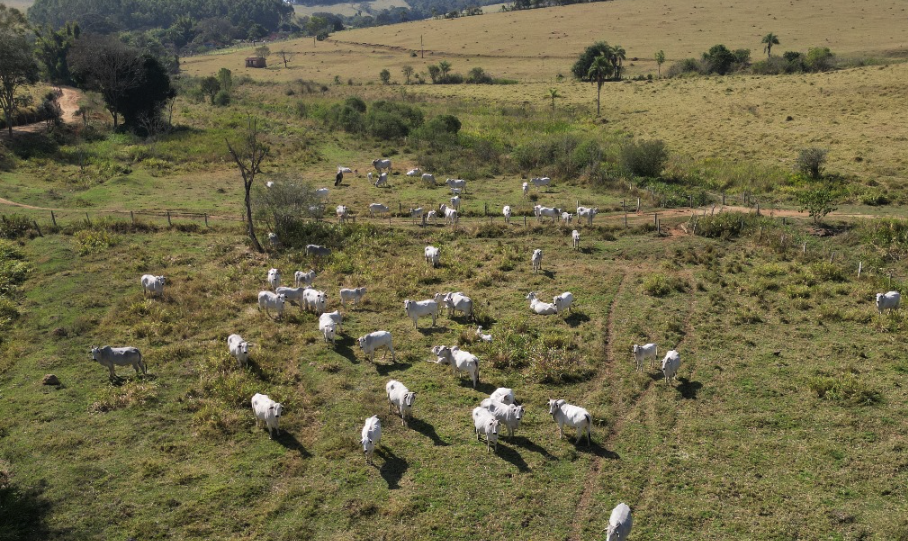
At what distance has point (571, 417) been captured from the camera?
15.6 m

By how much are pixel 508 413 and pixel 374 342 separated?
5652mm

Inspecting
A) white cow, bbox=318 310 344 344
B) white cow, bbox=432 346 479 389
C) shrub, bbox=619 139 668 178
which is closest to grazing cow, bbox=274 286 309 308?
white cow, bbox=318 310 344 344

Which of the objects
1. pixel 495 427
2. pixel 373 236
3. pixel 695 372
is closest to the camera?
pixel 495 427

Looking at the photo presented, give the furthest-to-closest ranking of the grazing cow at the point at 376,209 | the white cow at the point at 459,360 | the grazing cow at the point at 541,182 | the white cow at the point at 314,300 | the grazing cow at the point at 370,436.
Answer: the grazing cow at the point at 541,182, the grazing cow at the point at 376,209, the white cow at the point at 314,300, the white cow at the point at 459,360, the grazing cow at the point at 370,436

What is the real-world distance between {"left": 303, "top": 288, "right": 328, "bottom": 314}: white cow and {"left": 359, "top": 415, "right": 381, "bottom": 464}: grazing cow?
843 cm

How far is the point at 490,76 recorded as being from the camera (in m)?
98.3

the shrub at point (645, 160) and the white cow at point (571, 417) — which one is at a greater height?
the shrub at point (645, 160)

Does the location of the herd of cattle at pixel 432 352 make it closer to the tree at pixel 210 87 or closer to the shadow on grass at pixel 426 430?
the shadow on grass at pixel 426 430

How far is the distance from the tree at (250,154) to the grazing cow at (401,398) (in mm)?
15207

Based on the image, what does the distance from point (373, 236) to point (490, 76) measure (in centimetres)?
7324

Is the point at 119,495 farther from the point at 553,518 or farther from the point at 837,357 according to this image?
the point at 837,357

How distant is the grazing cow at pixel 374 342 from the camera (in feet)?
63.8

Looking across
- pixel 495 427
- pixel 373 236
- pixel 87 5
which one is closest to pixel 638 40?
pixel 373 236

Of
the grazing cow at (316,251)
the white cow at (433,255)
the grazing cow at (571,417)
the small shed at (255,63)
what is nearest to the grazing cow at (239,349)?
the grazing cow at (316,251)
